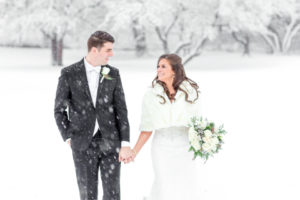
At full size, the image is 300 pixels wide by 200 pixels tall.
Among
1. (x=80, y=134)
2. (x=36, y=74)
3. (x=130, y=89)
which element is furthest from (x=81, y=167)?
(x=36, y=74)

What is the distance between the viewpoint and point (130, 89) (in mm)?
14508

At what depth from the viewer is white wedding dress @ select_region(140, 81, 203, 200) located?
3.63 meters

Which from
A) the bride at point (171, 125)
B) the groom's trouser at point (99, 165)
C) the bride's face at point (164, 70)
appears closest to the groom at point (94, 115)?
the groom's trouser at point (99, 165)

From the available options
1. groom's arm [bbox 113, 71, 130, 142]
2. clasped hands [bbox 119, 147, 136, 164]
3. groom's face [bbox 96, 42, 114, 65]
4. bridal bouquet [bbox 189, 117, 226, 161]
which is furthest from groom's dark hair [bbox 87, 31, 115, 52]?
bridal bouquet [bbox 189, 117, 226, 161]

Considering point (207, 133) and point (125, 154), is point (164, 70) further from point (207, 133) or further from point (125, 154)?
point (125, 154)

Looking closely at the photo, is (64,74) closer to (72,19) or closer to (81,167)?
(81,167)

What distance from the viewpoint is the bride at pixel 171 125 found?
361 centimetres

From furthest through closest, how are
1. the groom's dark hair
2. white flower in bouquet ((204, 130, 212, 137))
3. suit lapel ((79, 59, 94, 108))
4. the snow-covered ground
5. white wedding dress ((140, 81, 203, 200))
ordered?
1. the snow-covered ground
2. white wedding dress ((140, 81, 203, 200))
3. white flower in bouquet ((204, 130, 212, 137))
4. suit lapel ((79, 59, 94, 108))
5. the groom's dark hair

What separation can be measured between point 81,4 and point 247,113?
58.7 feet

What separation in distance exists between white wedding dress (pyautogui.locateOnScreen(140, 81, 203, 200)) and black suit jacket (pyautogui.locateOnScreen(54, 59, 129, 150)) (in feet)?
1.00

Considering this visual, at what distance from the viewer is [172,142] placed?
3.71 meters

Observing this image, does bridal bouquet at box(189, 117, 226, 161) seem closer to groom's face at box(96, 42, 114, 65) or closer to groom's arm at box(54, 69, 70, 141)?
groom's face at box(96, 42, 114, 65)

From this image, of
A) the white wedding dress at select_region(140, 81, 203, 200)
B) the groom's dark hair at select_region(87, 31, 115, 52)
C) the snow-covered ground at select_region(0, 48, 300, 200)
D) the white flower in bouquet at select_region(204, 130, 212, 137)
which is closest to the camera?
the groom's dark hair at select_region(87, 31, 115, 52)

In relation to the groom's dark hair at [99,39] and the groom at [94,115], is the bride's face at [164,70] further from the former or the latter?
the groom's dark hair at [99,39]
